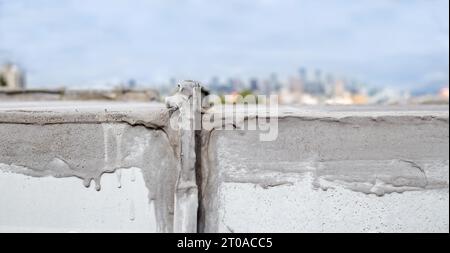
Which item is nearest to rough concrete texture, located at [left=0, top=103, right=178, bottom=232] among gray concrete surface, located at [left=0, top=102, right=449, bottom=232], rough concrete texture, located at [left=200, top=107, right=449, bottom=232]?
gray concrete surface, located at [left=0, top=102, right=449, bottom=232]

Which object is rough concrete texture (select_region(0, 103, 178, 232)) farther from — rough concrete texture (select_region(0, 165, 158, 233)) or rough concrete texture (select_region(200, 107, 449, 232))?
rough concrete texture (select_region(200, 107, 449, 232))

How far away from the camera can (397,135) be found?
4.87ft

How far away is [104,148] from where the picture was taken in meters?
1.50

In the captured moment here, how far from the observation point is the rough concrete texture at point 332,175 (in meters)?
1.48

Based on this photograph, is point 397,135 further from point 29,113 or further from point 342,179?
point 29,113

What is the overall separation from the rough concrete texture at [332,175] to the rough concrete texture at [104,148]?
157mm

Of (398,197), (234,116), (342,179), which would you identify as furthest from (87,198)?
(398,197)

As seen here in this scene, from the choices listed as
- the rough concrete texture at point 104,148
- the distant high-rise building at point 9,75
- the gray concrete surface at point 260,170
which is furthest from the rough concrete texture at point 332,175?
the distant high-rise building at point 9,75

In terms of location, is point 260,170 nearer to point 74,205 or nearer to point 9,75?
point 74,205

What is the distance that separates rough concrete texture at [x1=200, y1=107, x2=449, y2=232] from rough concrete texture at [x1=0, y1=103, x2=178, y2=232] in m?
0.16

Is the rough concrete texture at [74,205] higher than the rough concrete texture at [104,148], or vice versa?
the rough concrete texture at [104,148]

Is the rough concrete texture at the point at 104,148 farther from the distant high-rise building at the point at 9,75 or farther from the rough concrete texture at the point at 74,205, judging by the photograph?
the distant high-rise building at the point at 9,75

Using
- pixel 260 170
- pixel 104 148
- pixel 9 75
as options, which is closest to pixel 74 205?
pixel 104 148
